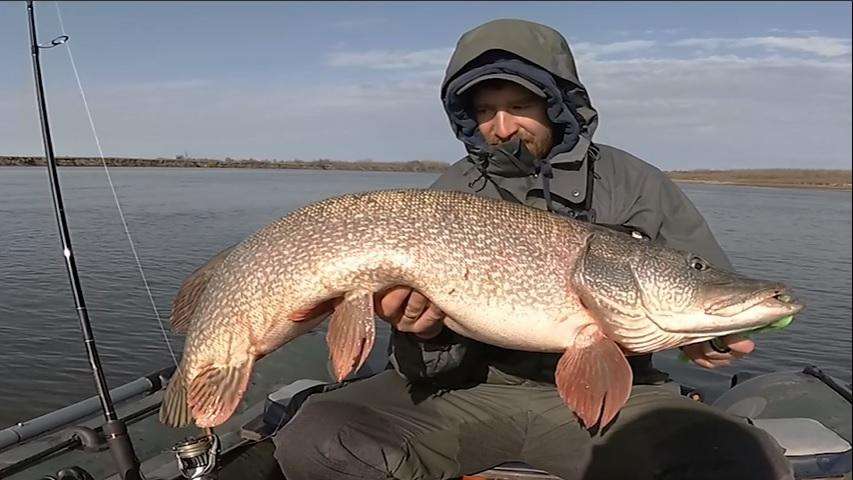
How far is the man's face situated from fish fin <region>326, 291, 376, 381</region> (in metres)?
1.37

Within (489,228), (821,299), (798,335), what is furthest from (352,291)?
(821,299)

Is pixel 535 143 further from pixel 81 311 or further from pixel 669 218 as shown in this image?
pixel 81 311

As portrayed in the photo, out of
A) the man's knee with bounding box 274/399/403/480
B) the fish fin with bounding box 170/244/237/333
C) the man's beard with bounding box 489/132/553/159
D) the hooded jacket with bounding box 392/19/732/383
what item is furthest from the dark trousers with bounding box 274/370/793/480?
the man's beard with bounding box 489/132/553/159

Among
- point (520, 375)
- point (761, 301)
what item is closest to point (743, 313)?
point (761, 301)

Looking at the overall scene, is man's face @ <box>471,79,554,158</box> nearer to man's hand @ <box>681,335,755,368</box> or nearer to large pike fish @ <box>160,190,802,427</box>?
large pike fish @ <box>160,190,802,427</box>

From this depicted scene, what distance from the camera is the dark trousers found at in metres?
2.79

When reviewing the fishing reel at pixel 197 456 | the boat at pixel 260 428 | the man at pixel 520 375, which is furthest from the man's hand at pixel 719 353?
the fishing reel at pixel 197 456

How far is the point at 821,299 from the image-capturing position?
1079cm

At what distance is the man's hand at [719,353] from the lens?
2738mm

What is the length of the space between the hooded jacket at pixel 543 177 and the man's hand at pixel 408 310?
30 cm

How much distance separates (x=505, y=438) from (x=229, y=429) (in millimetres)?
1450

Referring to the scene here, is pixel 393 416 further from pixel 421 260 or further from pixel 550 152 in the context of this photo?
pixel 550 152

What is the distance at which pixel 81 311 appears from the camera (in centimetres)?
320

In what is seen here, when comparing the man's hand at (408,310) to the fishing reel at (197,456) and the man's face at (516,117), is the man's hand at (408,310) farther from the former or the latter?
the man's face at (516,117)
